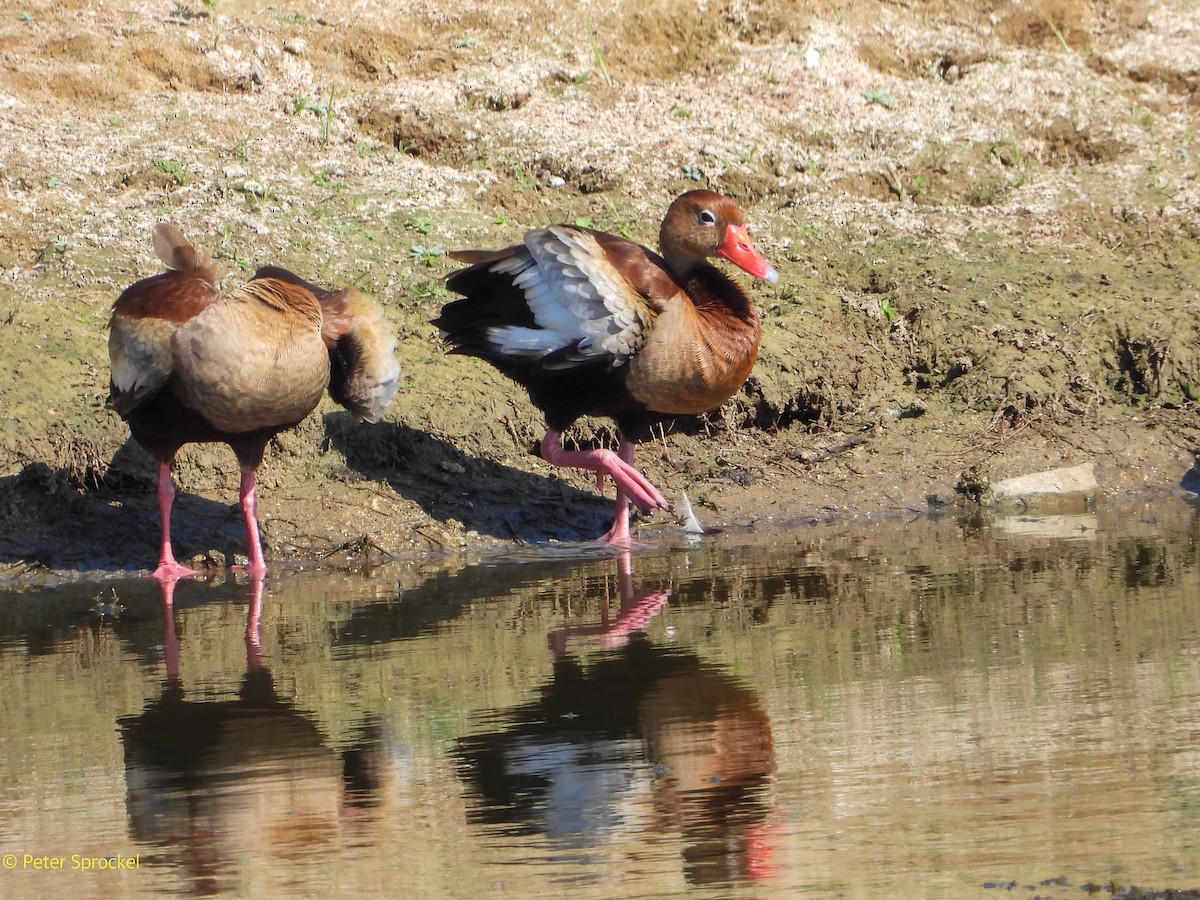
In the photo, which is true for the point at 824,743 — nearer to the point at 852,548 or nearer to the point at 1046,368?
the point at 852,548

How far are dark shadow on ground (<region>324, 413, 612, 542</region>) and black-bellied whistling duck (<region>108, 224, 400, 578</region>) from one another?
923 millimetres

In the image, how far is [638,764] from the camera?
415cm

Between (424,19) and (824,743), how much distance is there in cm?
979

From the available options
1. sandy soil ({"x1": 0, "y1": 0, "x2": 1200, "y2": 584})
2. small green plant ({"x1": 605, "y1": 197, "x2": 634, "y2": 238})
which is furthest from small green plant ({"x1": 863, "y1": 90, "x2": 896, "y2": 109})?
small green plant ({"x1": 605, "y1": 197, "x2": 634, "y2": 238})

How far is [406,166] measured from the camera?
36.9ft

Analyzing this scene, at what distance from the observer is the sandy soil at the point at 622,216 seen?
8.73 meters

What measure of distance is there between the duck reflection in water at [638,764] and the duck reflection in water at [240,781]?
0.99 feet

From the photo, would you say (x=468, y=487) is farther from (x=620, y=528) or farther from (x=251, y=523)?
(x=251, y=523)

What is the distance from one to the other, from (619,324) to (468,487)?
1548mm

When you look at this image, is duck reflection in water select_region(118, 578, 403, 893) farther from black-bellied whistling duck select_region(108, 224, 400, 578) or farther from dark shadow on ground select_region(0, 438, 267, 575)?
dark shadow on ground select_region(0, 438, 267, 575)

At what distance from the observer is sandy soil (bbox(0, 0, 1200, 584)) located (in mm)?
8734

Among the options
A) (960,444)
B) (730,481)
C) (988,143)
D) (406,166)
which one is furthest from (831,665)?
(988,143)

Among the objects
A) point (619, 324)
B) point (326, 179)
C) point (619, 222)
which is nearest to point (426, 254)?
point (326, 179)

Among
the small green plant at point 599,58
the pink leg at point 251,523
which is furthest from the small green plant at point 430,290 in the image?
the small green plant at point 599,58
